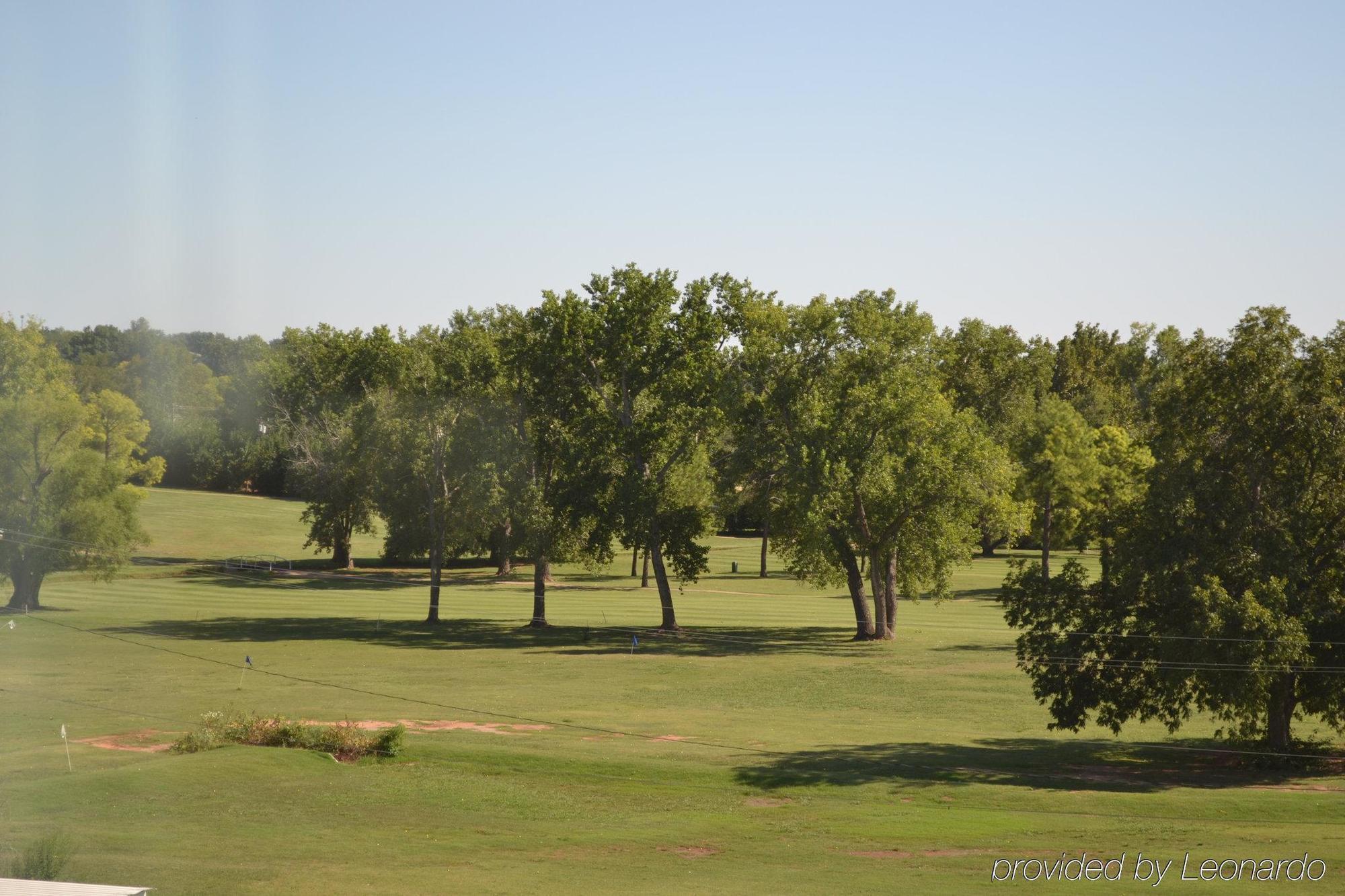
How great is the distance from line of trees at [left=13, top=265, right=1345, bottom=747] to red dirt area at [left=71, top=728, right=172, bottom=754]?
22183 mm

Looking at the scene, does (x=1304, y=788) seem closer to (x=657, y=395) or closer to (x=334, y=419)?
(x=657, y=395)

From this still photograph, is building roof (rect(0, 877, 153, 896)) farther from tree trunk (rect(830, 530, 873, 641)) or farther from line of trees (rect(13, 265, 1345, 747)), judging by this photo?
tree trunk (rect(830, 530, 873, 641))

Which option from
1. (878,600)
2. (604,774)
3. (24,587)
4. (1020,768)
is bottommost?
(604,774)

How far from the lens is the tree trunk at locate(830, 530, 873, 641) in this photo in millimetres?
66625

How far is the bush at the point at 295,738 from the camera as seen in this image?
35.7 metres

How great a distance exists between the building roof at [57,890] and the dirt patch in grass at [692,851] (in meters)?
11.5

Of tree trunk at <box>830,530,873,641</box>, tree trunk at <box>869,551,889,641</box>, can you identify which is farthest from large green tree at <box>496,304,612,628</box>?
tree trunk at <box>869,551,889,641</box>

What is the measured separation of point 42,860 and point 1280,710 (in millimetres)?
31502

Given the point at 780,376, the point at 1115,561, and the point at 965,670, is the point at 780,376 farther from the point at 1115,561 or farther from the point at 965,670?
Answer: the point at 1115,561

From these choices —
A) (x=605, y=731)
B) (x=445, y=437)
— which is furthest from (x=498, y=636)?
(x=605, y=731)

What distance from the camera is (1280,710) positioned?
36469 mm

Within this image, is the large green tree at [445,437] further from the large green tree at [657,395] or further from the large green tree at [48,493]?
the large green tree at [48,493]

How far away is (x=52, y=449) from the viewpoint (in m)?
77.8

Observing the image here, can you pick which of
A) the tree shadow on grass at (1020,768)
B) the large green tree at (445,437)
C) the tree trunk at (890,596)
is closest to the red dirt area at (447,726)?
the tree shadow on grass at (1020,768)
